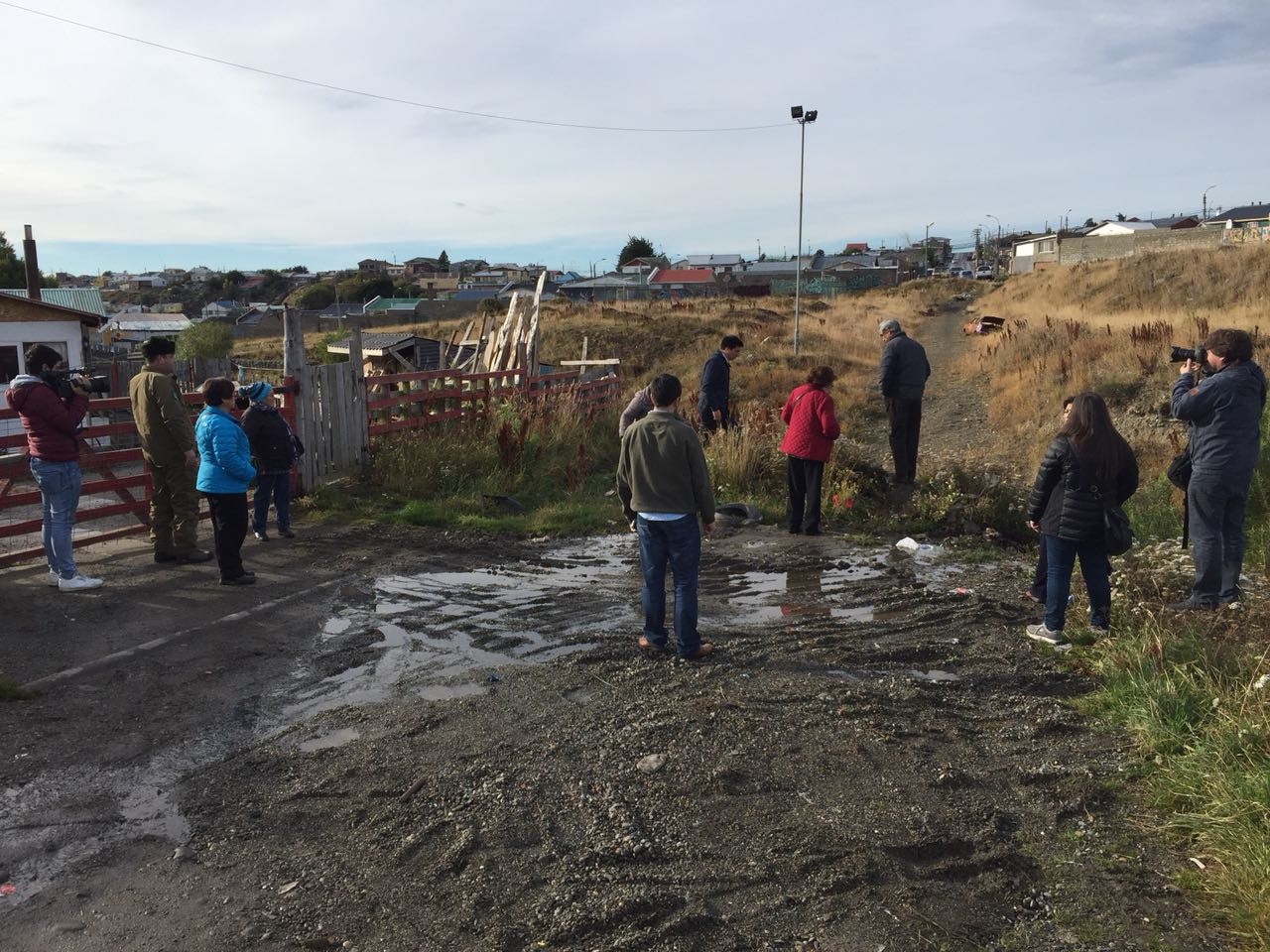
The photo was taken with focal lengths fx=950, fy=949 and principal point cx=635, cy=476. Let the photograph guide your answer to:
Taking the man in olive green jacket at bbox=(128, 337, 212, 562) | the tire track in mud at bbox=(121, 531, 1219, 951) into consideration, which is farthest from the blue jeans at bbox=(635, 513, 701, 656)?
the man in olive green jacket at bbox=(128, 337, 212, 562)

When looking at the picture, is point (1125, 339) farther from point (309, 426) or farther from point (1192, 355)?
point (309, 426)

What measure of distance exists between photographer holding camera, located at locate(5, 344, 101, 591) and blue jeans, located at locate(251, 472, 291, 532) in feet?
5.85

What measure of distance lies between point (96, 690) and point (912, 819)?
452cm

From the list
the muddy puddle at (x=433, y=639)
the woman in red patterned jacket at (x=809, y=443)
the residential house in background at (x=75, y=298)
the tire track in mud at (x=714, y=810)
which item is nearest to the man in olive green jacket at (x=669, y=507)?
the tire track in mud at (x=714, y=810)

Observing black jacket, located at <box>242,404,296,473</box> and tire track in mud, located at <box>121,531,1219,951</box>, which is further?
black jacket, located at <box>242,404,296,473</box>

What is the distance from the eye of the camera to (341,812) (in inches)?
159

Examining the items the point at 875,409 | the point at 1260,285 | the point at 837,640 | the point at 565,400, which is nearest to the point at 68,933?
the point at 837,640

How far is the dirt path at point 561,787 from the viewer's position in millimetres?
3324

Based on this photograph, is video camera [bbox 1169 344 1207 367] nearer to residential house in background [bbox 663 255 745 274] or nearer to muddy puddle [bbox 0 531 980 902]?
muddy puddle [bbox 0 531 980 902]

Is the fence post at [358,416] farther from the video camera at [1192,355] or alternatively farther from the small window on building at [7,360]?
the small window on building at [7,360]

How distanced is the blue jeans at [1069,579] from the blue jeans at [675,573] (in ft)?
7.43

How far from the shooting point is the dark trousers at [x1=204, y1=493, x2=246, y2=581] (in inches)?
→ 294

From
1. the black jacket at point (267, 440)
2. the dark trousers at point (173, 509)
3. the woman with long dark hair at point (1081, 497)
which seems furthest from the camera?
the black jacket at point (267, 440)

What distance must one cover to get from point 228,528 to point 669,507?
3.83m
